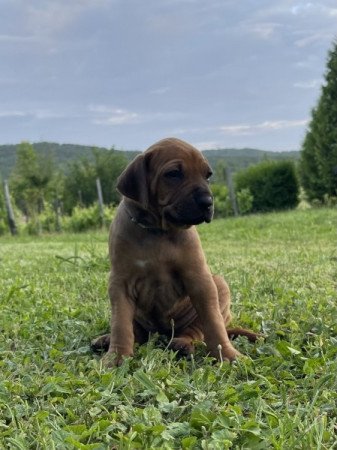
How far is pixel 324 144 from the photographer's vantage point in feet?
59.3

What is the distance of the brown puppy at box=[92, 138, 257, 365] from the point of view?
260 centimetres

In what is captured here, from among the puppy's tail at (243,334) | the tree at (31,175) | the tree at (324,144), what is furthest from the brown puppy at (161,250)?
the tree at (31,175)

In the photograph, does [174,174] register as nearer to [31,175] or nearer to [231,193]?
[231,193]

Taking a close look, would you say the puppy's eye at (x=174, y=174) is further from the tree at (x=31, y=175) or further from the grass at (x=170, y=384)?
the tree at (x=31, y=175)

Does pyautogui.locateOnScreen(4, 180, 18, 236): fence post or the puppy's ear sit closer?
the puppy's ear

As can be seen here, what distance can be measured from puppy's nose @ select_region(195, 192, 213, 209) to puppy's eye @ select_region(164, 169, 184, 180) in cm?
15

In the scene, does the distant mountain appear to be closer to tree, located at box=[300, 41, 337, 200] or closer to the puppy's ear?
tree, located at box=[300, 41, 337, 200]

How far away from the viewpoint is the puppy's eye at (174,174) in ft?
8.52

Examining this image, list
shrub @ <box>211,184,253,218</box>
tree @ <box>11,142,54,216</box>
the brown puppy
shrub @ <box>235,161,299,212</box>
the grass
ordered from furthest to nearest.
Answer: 1. tree @ <box>11,142,54,216</box>
2. shrub @ <box>235,161,299,212</box>
3. shrub @ <box>211,184,253,218</box>
4. the brown puppy
5. the grass

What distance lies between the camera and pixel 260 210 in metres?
22.2

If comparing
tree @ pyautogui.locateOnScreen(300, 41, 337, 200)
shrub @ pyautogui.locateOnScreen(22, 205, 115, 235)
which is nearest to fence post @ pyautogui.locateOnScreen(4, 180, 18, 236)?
shrub @ pyautogui.locateOnScreen(22, 205, 115, 235)

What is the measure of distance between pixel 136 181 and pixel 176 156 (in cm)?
23

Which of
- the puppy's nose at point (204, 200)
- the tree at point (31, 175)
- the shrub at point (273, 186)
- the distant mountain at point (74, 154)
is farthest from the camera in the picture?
the distant mountain at point (74, 154)

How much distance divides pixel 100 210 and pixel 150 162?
19.4m
